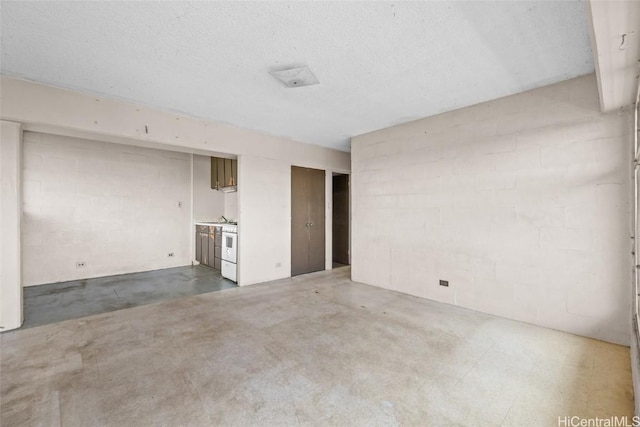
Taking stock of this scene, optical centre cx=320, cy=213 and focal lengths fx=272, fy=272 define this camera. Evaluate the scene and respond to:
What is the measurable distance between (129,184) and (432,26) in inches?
229

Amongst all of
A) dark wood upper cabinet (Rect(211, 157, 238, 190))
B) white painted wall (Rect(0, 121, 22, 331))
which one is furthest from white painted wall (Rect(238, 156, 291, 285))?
white painted wall (Rect(0, 121, 22, 331))

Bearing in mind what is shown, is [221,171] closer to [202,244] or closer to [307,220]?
[202,244]

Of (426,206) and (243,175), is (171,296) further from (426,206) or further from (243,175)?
(426,206)

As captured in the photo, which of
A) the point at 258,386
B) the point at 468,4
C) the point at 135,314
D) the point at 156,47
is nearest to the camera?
the point at 468,4

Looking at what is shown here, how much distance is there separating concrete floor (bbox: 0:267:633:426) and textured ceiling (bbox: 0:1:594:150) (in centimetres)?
256

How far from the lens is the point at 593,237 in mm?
2635

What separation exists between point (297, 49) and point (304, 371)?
8.46ft

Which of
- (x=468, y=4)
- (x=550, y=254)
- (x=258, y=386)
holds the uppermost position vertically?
(x=468, y=4)

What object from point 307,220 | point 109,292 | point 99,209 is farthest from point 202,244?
point 307,220

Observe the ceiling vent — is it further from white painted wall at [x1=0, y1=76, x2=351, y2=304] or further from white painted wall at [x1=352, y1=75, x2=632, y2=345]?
white painted wall at [x1=352, y1=75, x2=632, y2=345]

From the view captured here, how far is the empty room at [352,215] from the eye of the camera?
1795mm

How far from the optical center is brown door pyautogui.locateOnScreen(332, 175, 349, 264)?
6.57 m

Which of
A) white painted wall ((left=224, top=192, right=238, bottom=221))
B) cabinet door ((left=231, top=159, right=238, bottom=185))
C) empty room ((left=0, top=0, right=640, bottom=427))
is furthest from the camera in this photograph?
white painted wall ((left=224, top=192, right=238, bottom=221))

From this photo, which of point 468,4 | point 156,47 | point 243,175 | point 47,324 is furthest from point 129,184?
point 468,4
